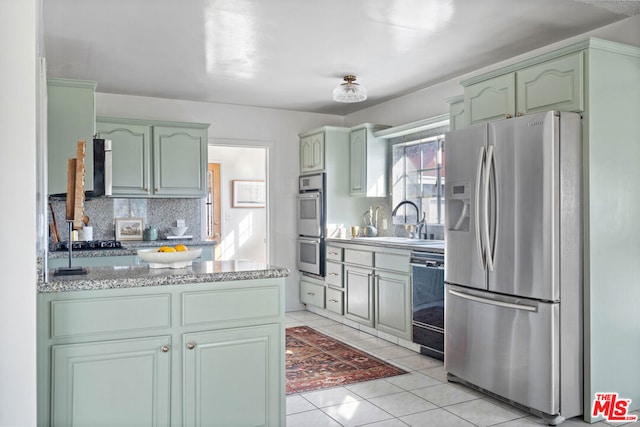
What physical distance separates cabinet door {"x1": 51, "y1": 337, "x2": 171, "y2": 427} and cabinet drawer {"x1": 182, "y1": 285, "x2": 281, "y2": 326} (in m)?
0.16

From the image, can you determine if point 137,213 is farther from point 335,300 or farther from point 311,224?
point 335,300

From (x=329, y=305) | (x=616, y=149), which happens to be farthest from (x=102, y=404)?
(x=329, y=305)

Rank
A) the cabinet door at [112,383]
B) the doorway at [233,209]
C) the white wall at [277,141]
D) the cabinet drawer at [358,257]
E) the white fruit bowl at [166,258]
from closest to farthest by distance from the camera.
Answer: the cabinet door at [112,383] → the white fruit bowl at [166,258] → the cabinet drawer at [358,257] → the white wall at [277,141] → the doorway at [233,209]

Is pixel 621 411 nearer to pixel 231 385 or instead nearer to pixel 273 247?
pixel 231 385

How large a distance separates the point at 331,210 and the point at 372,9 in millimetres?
2877

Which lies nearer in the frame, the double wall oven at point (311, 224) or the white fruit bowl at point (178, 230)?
the white fruit bowl at point (178, 230)

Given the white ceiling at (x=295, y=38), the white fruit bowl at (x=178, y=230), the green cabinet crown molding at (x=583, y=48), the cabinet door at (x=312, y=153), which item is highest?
the white ceiling at (x=295, y=38)

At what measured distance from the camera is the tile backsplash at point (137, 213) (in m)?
5.30

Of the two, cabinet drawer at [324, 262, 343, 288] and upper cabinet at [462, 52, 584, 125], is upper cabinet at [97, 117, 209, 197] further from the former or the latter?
upper cabinet at [462, 52, 584, 125]

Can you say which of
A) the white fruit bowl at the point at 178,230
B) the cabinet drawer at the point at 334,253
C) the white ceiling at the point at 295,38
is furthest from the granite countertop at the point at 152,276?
the white fruit bowl at the point at 178,230

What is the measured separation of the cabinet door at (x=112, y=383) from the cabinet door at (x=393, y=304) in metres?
2.55

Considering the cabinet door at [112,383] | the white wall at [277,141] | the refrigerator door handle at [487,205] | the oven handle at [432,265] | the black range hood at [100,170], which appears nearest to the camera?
the cabinet door at [112,383]

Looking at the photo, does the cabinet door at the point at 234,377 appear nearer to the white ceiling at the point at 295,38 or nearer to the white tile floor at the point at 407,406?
the white tile floor at the point at 407,406

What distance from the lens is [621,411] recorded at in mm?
2953
